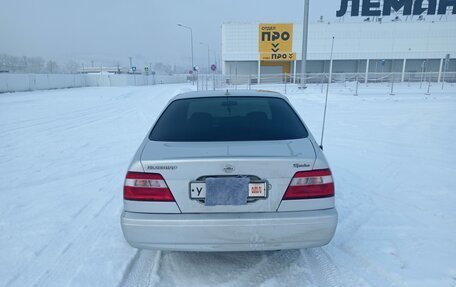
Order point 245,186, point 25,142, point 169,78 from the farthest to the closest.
→ point 169,78 → point 25,142 → point 245,186

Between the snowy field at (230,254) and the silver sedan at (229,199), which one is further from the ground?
the silver sedan at (229,199)

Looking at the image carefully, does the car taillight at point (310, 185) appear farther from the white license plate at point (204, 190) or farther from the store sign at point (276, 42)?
the store sign at point (276, 42)

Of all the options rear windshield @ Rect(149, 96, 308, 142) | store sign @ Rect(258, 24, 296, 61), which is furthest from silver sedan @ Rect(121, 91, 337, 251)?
store sign @ Rect(258, 24, 296, 61)

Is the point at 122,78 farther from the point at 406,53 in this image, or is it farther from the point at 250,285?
the point at 250,285

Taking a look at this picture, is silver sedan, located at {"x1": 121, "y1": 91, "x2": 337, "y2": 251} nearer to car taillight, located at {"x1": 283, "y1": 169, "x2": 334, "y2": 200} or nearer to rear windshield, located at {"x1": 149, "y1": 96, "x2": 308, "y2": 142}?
car taillight, located at {"x1": 283, "y1": 169, "x2": 334, "y2": 200}

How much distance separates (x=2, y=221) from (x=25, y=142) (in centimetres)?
495

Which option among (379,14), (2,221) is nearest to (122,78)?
(379,14)

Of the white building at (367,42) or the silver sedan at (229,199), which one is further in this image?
the white building at (367,42)

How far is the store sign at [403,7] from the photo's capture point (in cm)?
4278

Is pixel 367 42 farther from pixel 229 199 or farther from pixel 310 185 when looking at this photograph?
pixel 229 199

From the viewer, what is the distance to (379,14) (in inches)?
1714

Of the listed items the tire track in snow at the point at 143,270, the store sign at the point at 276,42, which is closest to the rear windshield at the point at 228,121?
the tire track in snow at the point at 143,270

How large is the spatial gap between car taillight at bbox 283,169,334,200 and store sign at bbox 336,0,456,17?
4841 cm

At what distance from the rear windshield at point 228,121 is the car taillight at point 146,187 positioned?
518mm
